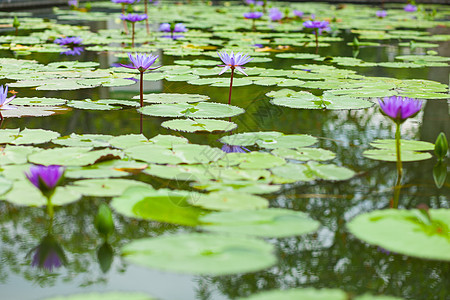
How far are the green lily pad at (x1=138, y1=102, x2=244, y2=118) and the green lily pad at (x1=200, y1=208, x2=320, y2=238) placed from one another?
87 cm

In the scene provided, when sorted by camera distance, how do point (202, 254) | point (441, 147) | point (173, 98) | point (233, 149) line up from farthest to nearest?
point (173, 98), point (233, 149), point (441, 147), point (202, 254)

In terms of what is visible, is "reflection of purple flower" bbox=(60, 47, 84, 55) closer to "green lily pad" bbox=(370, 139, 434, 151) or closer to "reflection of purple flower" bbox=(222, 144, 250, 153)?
"reflection of purple flower" bbox=(222, 144, 250, 153)

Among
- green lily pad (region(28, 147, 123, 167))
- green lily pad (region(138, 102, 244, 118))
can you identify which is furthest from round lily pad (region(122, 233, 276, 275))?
green lily pad (region(138, 102, 244, 118))

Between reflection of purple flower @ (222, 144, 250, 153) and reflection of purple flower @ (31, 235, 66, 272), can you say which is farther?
reflection of purple flower @ (222, 144, 250, 153)

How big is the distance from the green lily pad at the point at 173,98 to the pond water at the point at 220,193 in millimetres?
25

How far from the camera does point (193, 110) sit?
2031mm

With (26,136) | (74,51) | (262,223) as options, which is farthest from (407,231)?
(74,51)

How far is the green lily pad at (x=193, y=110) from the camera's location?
6.46 feet

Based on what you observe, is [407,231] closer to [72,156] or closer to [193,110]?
[72,156]

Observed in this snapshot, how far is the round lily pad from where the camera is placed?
83 cm

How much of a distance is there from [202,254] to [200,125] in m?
0.97

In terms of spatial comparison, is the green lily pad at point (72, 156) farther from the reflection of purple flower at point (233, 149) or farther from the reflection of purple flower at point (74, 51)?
the reflection of purple flower at point (74, 51)

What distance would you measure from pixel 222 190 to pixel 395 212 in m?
0.37

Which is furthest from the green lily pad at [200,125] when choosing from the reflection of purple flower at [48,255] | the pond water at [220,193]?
the reflection of purple flower at [48,255]
